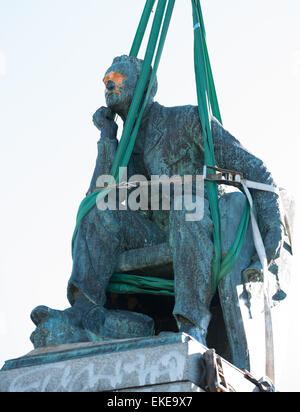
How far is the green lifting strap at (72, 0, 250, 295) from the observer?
6391mm

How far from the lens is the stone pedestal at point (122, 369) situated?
528 centimetres

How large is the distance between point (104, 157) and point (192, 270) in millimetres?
1397

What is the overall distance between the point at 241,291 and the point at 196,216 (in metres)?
0.59

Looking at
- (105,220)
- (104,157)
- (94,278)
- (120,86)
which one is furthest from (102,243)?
(120,86)

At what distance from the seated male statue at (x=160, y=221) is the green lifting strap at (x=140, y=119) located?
0.08m

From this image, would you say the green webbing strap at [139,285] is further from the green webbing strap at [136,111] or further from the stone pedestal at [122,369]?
the stone pedestal at [122,369]

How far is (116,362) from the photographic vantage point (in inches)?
215

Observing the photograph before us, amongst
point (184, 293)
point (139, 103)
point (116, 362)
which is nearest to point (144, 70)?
point (139, 103)

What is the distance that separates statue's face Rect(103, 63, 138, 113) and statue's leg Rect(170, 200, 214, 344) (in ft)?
4.08

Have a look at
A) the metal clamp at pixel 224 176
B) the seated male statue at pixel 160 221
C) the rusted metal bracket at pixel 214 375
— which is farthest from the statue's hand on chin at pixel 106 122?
the rusted metal bracket at pixel 214 375

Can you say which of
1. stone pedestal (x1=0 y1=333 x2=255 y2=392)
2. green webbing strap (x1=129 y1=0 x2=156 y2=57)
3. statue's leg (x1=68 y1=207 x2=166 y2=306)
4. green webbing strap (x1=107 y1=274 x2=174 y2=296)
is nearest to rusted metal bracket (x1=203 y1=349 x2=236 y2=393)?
stone pedestal (x1=0 y1=333 x2=255 y2=392)

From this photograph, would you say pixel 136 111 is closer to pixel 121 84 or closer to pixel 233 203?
pixel 121 84

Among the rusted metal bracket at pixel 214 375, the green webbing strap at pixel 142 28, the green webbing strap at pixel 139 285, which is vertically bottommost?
the rusted metal bracket at pixel 214 375

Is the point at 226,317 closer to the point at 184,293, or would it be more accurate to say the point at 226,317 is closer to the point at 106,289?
the point at 184,293
